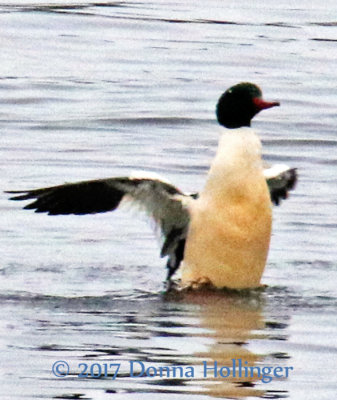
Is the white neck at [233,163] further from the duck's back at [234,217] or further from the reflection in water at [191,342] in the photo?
the reflection in water at [191,342]

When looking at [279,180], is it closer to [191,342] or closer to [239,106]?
[239,106]

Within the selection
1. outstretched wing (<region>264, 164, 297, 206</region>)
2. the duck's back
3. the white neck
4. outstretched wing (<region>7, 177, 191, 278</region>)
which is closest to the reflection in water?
the duck's back

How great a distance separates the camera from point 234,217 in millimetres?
11047

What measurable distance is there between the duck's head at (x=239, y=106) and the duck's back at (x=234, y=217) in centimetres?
9

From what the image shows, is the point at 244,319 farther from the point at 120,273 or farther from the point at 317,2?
the point at 317,2

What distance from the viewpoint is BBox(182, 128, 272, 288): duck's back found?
11.0 metres

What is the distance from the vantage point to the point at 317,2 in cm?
2653

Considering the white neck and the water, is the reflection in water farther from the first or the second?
the white neck

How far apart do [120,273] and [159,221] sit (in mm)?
496

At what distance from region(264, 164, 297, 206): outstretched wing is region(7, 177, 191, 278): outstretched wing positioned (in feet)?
2.92

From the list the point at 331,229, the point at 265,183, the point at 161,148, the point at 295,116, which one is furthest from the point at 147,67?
the point at 265,183

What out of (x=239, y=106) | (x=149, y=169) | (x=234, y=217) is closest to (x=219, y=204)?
(x=234, y=217)

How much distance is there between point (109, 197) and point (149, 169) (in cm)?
419

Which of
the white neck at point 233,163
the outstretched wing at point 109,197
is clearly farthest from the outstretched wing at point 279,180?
the outstretched wing at point 109,197
